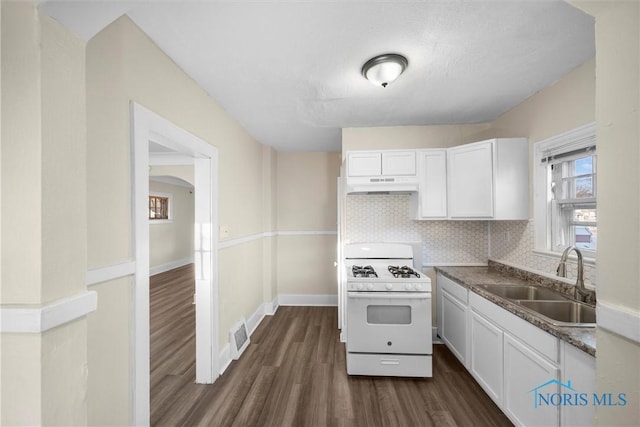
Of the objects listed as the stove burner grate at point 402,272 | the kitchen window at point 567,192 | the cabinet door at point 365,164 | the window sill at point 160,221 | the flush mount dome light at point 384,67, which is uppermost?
the flush mount dome light at point 384,67

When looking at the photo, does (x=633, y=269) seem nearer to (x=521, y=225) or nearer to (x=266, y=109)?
(x=521, y=225)

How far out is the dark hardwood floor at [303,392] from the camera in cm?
184

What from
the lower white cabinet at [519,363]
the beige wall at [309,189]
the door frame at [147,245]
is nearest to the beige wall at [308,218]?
the beige wall at [309,189]

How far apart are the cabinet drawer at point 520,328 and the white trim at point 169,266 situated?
6.65 m

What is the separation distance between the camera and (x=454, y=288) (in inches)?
98.3

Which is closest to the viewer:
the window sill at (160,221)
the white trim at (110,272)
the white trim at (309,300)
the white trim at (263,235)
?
the white trim at (110,272)

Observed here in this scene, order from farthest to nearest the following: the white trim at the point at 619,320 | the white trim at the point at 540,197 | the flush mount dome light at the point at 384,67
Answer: the white trim at the point at 540,197
the flush mount dome light at the point at 384,67
the white trim at the point at 619,320

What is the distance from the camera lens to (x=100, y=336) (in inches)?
46.5

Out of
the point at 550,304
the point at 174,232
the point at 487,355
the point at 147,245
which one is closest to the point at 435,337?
the point at 487,355

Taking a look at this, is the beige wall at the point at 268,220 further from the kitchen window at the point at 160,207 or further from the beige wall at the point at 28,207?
the kitchen window at the point at 160,207

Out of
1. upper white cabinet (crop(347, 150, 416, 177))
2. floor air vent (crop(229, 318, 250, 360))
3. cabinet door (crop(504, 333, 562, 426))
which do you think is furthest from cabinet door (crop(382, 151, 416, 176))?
floor air vent (crop(229, 318, 250, 360))

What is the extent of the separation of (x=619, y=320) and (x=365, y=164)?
2214mm

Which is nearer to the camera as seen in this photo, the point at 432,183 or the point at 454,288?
the point at 454,288

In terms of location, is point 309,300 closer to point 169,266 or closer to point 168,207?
point 169,266
